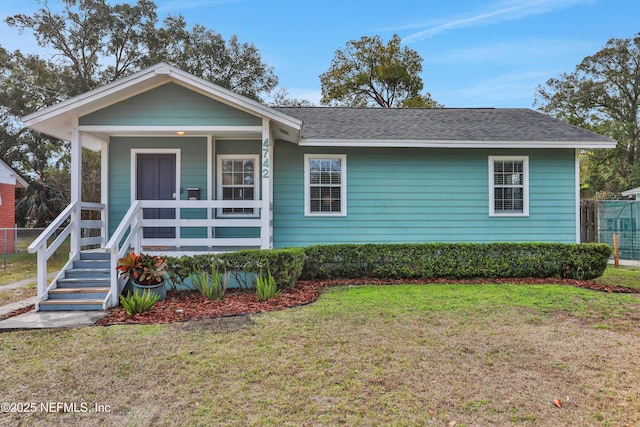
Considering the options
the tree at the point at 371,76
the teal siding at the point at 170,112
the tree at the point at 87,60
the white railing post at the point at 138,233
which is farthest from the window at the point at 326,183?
the tree at the point at 371,76

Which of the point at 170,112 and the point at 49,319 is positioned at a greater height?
the point at 170,112

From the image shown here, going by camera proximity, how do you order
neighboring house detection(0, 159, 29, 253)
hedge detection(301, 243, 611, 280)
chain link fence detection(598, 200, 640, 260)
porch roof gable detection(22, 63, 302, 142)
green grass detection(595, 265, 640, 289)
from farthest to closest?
neighboring house detection(0, 159, 29, 253)
chain link fence detection(598, 200, 640, 260)
hedge detection(301, 243, 611, 280)
green grass detection(595, 265, 640, 289)
porch roof gable detection(22, 63, 302, 142)

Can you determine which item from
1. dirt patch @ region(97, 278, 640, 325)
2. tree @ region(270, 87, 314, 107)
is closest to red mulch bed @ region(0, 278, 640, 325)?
dirt patch @ region(97, 278, 640, 325)

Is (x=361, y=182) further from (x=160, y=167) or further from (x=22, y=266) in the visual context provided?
(x=22, y=266)

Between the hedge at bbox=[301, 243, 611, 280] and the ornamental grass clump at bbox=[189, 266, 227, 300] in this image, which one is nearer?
the ornamental grass clump at bbox=[189, 266, 227, 300]

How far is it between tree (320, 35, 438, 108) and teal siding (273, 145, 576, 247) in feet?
64.4

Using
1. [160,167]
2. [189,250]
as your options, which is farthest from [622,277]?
[160,167]

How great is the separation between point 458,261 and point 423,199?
179 cm

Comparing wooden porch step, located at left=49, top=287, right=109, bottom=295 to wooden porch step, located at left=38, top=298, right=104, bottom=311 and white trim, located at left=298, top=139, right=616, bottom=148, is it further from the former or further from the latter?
white trim, located at left=298, top=139, right=616, bottom=148

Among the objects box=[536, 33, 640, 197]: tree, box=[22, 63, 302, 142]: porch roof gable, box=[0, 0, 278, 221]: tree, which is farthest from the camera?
box=[536, 33, 640, 197]: tree

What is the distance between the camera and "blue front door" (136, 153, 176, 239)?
30.5 ft

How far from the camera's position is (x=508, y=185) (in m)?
9.73

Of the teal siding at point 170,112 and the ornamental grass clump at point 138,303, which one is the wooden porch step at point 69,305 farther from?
the teal siding at point 170,112

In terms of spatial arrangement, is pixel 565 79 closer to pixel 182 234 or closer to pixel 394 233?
pixel 394 233
